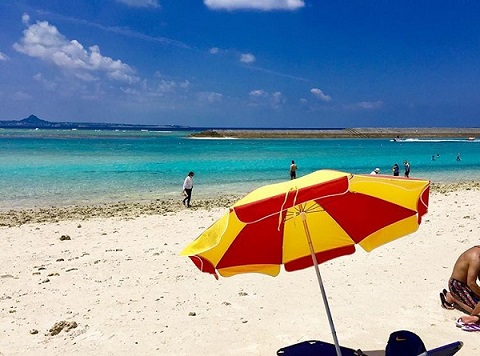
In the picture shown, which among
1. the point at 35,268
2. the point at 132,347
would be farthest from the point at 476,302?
the point at 35,268

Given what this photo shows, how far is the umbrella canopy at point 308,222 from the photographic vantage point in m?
3.30

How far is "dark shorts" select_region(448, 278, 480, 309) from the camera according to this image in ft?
19.6

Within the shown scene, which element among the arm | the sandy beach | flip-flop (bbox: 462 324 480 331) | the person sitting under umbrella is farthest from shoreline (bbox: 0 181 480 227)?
flip-flop (bbox: 462 324 480 331)

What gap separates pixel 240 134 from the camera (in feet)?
420

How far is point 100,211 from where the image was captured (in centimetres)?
1733

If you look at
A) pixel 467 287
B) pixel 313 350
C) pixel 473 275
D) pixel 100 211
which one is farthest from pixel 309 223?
pixel 100 211

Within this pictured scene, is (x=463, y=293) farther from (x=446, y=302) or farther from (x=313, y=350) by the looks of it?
A: (x=313, y=350)

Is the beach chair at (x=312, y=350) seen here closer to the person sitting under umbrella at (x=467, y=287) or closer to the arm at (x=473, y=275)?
the person sitting under umbrella at (x=467, y=287)

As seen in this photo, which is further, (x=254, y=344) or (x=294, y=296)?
(x=294, y=296)

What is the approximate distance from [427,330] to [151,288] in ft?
14.2

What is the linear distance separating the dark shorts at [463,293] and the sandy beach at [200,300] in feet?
0.72

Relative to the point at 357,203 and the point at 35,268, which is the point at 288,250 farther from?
the point at 35,268

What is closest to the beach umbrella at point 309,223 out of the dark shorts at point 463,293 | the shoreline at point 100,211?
the dark shorts at point 463,293

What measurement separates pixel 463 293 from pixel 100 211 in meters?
14.0
